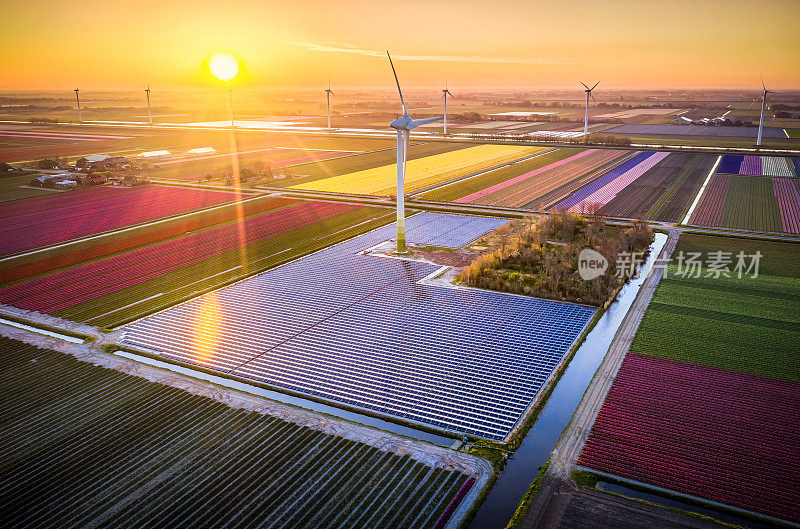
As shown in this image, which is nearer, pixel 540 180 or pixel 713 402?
pixel 713 402

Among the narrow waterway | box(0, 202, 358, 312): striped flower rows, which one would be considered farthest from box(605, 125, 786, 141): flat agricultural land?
the narrow waterway

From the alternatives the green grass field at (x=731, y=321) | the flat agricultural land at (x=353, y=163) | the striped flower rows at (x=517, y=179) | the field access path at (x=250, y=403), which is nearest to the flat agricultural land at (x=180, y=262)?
the field access path at (x=250, y=403)

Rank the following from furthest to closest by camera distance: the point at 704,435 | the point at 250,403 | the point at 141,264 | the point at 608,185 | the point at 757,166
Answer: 1. the point at 757,166
2. the point at 608,185
3. the point at 141,264
4. the point at 250,403
5. the point at 704,435

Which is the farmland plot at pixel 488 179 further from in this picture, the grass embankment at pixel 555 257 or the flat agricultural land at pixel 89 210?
the flat agricultural land at pixel 89 210

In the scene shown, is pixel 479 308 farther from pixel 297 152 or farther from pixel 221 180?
pixel 297 152

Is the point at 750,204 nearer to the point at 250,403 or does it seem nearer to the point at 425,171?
the point at 425,171

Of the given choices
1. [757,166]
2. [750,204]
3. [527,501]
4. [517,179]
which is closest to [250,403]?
[527,501]

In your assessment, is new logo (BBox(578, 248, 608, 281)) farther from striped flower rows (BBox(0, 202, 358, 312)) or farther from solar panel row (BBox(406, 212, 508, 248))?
striped flower rows (BBox(0, 202, 358, 312))
